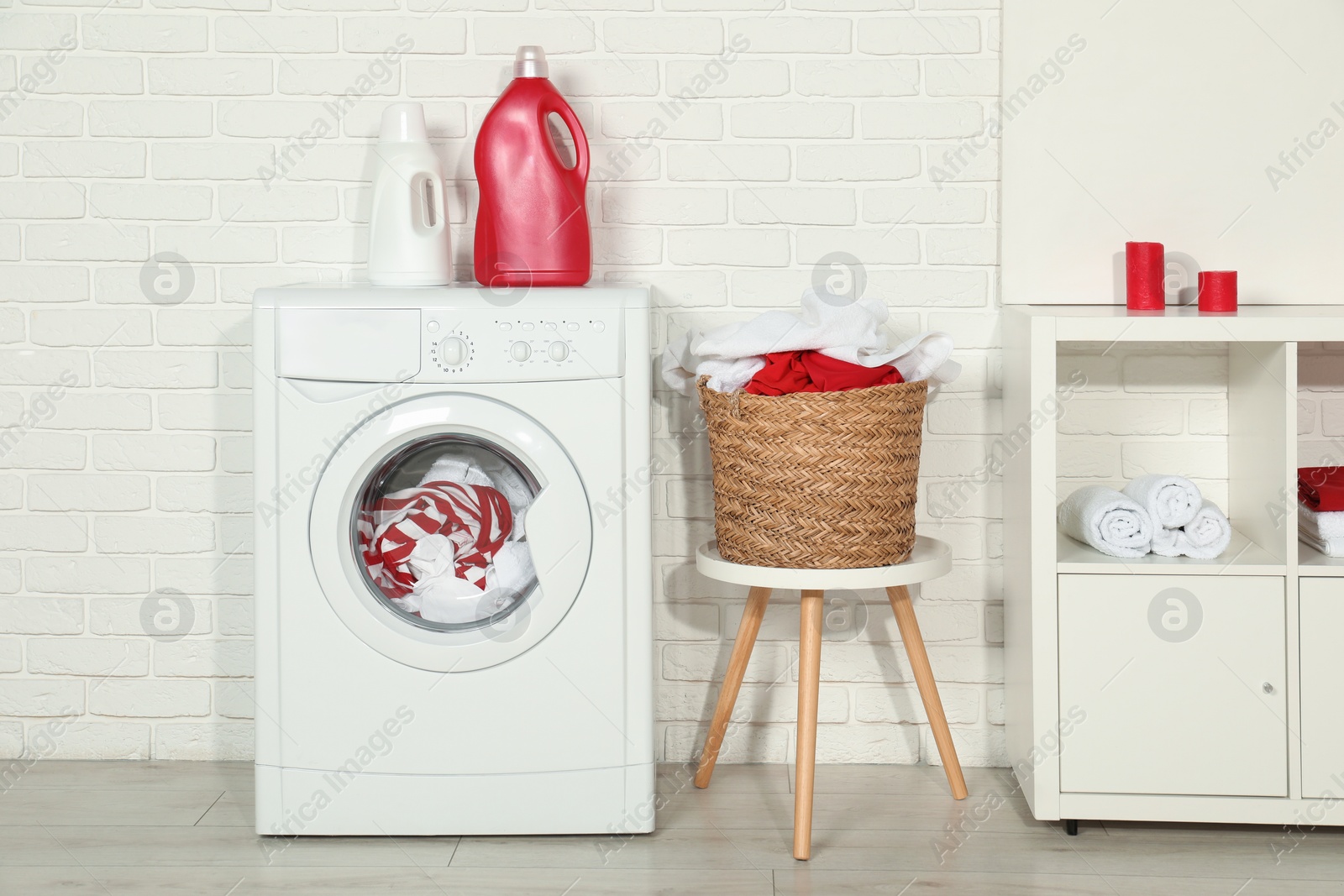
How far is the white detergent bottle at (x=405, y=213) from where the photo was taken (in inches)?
78.5

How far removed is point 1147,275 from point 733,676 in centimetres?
97

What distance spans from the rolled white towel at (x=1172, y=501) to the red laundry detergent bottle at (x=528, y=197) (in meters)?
1.00

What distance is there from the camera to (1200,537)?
75.5 inches

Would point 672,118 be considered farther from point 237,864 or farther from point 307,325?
point 237,864

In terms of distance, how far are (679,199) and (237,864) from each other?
1.34m

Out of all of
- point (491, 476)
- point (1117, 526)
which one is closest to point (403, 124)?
point (491, 476)

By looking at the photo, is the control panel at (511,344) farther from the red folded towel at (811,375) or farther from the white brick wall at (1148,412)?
the white brick wall at (1148,412)

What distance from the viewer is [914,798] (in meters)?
2.13

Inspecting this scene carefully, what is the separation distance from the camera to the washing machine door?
1.85 m

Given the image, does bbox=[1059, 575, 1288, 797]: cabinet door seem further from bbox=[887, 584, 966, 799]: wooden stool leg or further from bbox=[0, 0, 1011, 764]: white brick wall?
bbox=[0, 0, 1011, 764]: white brick wall

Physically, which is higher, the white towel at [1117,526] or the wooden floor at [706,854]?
the white towel at [1117,526]

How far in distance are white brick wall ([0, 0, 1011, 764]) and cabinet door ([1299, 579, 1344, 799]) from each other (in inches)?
16.6

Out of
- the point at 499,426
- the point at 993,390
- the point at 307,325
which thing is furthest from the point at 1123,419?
the point at 307,325

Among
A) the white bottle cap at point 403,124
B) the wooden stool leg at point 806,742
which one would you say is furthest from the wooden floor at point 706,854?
the white bottle cap at point 403,124
